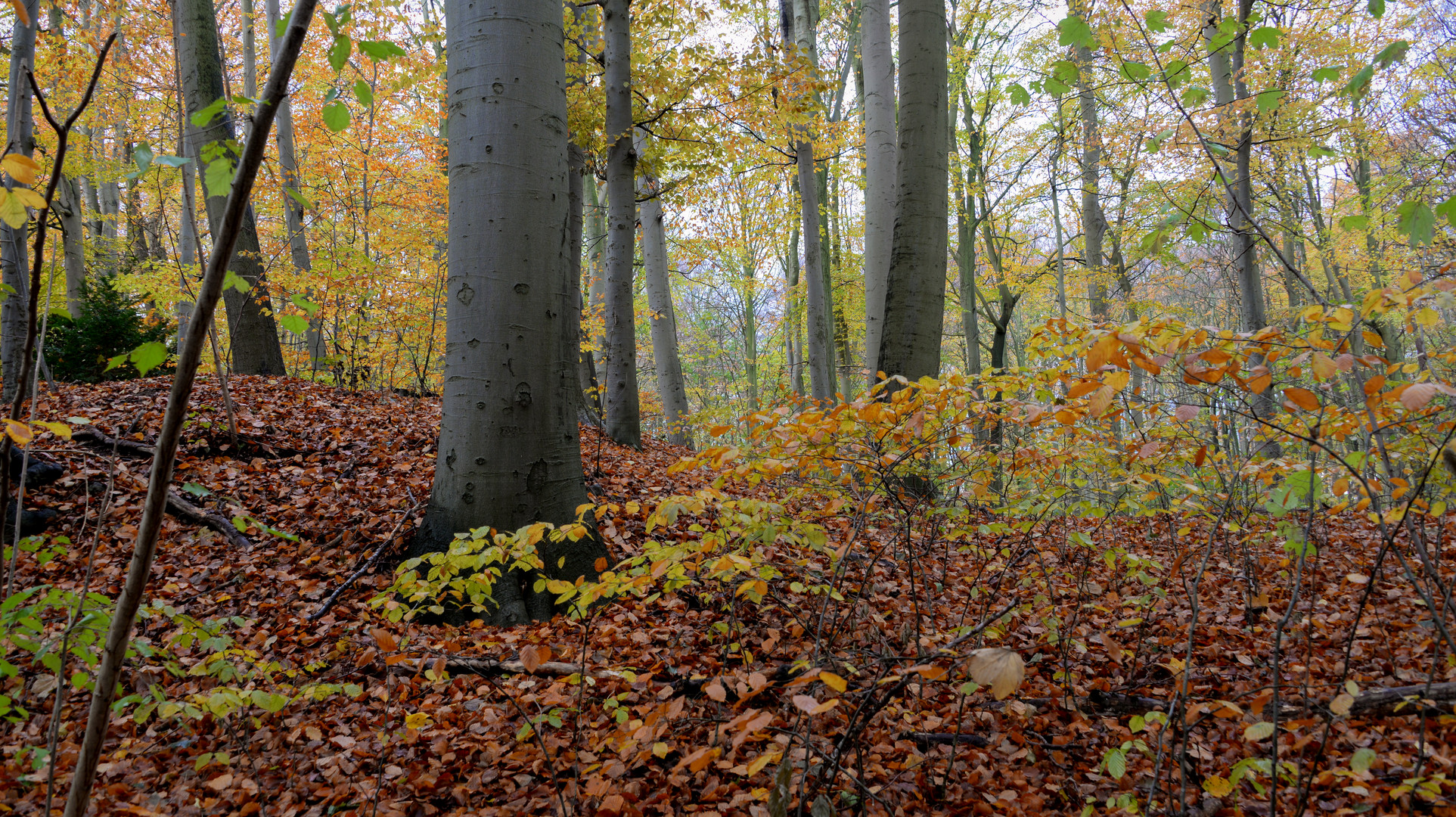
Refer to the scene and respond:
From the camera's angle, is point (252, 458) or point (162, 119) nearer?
point (252, 458)

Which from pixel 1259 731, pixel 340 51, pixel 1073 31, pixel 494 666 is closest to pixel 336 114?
pixel 340 51

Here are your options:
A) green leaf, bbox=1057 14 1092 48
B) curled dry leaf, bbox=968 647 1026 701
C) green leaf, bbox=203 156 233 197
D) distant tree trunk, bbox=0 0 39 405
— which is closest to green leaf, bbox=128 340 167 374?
distant tree trunk, bbox=0 0 39 405

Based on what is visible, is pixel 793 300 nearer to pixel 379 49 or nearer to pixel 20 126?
pixel 20 126

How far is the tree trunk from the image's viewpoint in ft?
10.2

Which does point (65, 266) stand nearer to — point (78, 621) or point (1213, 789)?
point (78, 621)

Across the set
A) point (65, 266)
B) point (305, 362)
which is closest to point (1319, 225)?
point (305, 362)

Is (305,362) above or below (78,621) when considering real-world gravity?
above

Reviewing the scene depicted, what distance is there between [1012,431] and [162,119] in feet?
53.5

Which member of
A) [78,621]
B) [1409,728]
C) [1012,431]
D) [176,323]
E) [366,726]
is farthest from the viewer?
[176,323]

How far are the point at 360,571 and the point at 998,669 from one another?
338 cm

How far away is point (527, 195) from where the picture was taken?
3158 millimetres

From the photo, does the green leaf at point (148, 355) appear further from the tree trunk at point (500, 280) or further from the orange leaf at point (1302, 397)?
the orange leaf at point (1302, 397)

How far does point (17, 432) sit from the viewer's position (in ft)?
4.14

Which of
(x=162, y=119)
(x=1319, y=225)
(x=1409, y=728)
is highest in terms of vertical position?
(x=162, y=119)
